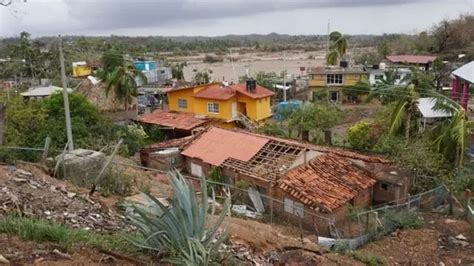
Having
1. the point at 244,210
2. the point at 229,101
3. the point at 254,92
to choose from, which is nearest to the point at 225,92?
the point at 229,101

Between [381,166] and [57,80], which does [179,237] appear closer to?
[381,166]

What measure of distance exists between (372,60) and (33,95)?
46072 millimetres

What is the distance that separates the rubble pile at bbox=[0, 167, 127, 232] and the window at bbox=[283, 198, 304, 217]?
826 centimetres

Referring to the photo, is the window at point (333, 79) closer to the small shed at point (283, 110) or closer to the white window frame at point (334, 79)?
the white window frame at point (334, 79)

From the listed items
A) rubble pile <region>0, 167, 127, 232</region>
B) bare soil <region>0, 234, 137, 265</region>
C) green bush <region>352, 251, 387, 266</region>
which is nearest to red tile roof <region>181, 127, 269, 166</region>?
green bush <region>352, 251, 387, 266</region>

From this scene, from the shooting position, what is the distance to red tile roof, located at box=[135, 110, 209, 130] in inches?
1156

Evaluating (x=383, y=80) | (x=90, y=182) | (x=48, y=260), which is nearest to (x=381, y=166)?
(x=90, y=182)

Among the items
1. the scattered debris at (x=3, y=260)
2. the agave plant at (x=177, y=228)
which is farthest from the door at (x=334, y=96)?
the scattered debris at (x=3, y=260)

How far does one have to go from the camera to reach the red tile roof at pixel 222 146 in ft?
61.8

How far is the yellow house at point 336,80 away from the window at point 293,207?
29057 millimetres

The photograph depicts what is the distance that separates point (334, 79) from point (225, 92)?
16.6m

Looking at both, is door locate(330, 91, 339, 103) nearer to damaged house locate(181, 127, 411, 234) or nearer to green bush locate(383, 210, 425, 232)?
damaged house locate(181, 127, 411, 234)

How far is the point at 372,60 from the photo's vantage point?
6419cm

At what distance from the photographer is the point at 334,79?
44.1 meters
